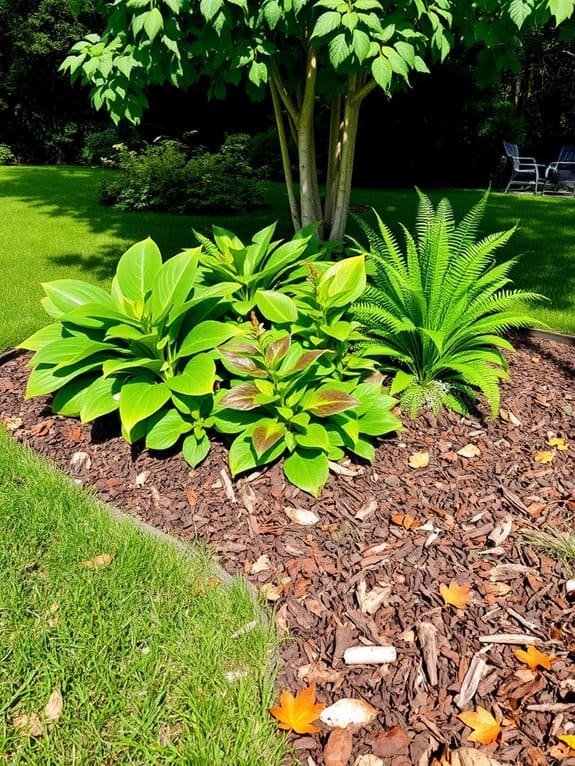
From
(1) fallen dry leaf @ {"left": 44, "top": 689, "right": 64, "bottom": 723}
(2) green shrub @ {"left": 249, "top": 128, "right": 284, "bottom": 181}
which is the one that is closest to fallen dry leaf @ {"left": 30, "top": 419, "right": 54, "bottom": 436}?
(1) fallen dry leaf @ {"left": 44, "top": 689, "right": 64, "bottom": 723}

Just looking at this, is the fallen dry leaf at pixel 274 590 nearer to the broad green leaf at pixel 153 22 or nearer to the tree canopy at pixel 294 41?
the tree canopy at pixel 294 41

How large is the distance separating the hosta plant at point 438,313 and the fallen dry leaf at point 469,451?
0.22 metres

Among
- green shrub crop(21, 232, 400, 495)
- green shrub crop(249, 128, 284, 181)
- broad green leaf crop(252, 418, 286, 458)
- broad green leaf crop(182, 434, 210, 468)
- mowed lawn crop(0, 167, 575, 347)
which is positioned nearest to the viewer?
broad green leaf crop(252, 418, 286, 458)

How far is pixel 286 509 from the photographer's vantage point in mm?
2186

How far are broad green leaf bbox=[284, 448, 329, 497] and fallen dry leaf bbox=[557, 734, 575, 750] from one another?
1.04 metres

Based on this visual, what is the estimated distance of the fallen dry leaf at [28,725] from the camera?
1.46 metres

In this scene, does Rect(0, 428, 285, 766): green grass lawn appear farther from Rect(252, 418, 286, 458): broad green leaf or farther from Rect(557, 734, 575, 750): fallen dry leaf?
Rect(557, 734, 575, 750): fallen dry leaf

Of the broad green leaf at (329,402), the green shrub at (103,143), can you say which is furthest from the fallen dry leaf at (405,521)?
the green shrub at (103,143)

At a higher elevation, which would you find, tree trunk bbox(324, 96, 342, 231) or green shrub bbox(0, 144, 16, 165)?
green shrub bbox(0, 144, 16, 165)

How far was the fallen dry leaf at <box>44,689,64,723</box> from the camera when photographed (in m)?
1.49

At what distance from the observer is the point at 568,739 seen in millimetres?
1389

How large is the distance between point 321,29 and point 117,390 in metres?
1.78

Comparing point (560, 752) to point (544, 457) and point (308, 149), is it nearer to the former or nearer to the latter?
point (544, 457)

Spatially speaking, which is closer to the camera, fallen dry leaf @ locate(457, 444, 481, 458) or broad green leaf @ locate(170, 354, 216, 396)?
broad green leaf @ locate(170, 354, 216, 396)
